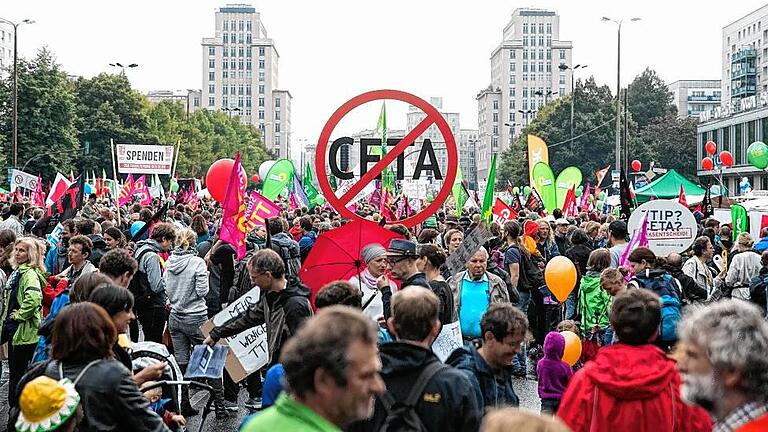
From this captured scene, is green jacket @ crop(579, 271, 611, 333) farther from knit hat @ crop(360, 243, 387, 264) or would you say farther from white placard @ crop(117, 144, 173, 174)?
white placard @ crop(117, 144, 173, 174)

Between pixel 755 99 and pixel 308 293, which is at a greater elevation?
pixel 755 99

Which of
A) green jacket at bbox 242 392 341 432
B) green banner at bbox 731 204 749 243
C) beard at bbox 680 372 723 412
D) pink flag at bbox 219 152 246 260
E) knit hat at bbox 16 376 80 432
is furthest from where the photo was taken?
green banner at bbox 731 204 749 243

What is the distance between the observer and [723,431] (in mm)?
3287

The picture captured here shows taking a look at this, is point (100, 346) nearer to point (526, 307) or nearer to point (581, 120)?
point (526, 307)

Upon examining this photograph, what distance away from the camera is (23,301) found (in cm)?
870

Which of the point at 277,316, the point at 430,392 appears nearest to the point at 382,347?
the point at 430,392

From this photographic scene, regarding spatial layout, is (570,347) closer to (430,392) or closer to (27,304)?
(430,392)

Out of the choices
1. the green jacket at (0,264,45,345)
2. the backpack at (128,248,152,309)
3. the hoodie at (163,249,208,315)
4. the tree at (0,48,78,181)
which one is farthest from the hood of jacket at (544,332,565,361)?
the tree at (0,48,78,181)

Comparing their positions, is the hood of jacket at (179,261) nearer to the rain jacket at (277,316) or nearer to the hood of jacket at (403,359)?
the rain jacket at (277,316)

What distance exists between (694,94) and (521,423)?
172842 mm

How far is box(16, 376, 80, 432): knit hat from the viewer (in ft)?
13.8

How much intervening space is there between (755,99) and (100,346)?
79526 mm

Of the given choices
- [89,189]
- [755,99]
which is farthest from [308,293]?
[755,99]

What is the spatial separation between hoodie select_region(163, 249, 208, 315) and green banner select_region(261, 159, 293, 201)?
13826mm
